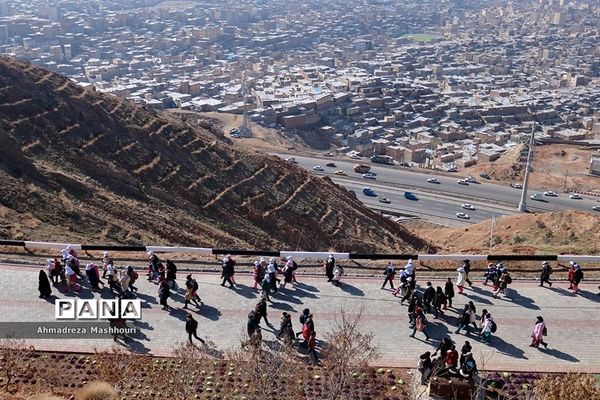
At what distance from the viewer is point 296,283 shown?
55.3 ft

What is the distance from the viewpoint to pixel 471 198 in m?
50.2

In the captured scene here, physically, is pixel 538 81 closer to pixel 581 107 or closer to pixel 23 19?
pixel 581 107

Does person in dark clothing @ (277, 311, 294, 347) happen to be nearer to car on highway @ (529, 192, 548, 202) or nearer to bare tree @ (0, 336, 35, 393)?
bare tree @ (0, 336, 35, 393)

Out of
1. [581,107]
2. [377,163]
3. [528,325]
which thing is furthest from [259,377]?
[581,107]

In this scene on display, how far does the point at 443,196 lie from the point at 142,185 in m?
28.8

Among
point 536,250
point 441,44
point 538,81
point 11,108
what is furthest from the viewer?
point 441,44

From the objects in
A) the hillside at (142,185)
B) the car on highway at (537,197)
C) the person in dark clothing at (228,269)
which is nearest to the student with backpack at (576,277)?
the person in dark clothing at (228,269)

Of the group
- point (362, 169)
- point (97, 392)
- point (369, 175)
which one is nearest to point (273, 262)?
point (97, 392)

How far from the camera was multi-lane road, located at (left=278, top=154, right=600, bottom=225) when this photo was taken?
4762 centimetres

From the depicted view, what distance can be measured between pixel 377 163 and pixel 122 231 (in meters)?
42.1

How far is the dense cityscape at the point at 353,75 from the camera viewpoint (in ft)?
277

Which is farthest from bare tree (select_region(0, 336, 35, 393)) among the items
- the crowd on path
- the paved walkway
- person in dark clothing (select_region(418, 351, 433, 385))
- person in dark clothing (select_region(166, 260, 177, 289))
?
person in dark clothing (select_region(418, 351, 433, 385))

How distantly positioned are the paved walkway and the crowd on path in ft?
0.81

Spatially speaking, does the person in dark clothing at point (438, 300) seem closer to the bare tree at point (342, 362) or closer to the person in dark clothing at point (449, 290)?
the person in dark clothing at point (449, 290)
